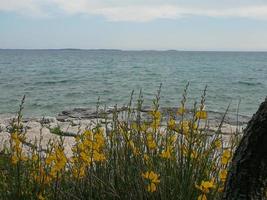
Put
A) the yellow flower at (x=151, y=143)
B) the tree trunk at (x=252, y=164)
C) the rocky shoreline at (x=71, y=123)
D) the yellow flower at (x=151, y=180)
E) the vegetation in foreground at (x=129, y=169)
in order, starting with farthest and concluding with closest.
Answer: the rocky shoreline at (x=71, y=123) < the yellow flower at (x=151, y=143) < the vegetation in foreground at (x=129, y=169) < the yellow flower at (x=151, y=180) < the tree trunk at (x=252, y=164)

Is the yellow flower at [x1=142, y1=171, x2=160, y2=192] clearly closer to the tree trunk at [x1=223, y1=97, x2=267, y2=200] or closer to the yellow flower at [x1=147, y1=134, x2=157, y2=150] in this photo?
the yellow flower at [x1=147, y1=134, x2=157, y2=150]

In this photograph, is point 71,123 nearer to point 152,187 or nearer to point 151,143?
point 151,143

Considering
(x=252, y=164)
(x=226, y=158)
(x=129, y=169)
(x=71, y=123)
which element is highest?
(x=252, y=164)

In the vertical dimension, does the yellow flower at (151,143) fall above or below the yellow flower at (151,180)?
above

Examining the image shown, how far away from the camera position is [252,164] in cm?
172

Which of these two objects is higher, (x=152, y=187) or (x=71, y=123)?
→ (x=152, y=187)

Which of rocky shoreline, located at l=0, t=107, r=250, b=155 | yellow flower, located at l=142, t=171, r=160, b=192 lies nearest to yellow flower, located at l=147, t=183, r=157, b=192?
yellow flower, located at l=142, t=171, r=160, b=192

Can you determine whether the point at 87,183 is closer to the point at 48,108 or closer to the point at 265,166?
the point at 265,166

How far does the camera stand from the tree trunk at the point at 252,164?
67.2 inches

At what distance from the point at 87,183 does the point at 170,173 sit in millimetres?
633

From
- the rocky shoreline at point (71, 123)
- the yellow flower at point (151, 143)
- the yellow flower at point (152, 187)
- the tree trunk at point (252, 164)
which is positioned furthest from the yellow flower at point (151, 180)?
the rocky shoreline at point (71, 123)

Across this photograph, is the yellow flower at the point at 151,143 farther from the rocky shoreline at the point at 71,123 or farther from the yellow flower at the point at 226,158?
the rocky shoreline at the point at 71,123

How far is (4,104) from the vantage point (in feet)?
67.1

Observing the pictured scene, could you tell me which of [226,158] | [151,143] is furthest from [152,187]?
[226,158]
